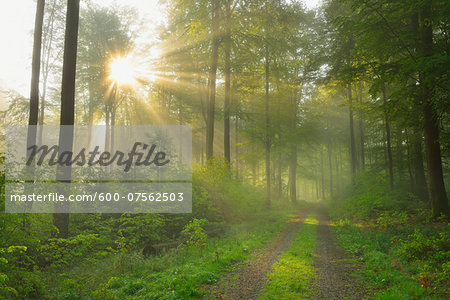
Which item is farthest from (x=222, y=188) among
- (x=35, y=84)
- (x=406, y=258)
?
(x=35, y=84)

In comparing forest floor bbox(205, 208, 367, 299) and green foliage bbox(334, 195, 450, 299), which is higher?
green foliage bbox(334, 195, 450, 299)

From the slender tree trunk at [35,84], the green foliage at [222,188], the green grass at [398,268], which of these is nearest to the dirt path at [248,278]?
the green grass at [398,268]

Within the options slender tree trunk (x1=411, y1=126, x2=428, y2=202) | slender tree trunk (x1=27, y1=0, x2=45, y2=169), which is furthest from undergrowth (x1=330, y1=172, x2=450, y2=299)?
slender tree trunk (x1=27, y1=0, x2=45, y2=169)

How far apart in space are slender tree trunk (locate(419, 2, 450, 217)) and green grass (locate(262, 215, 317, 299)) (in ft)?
22.1

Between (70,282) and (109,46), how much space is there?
23894 millimetres

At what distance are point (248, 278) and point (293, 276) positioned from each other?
124 cm

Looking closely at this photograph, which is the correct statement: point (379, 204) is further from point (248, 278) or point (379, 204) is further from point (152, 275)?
point (152, 275)

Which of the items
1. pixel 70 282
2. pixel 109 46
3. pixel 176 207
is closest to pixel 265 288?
pixel 70 282

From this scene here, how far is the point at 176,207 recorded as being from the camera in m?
13.4

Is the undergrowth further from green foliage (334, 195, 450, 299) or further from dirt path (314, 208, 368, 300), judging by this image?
dirt path (314, 208, 368, 300)

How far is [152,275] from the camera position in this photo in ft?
24.1

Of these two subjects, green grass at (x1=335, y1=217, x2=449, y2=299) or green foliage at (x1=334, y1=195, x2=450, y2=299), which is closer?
green grass at (x1=335, y1=217, x2=449, y2=299)

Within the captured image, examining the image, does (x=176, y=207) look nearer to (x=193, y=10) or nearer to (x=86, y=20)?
(x=193, y=10)

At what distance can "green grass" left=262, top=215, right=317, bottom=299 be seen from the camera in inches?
233
